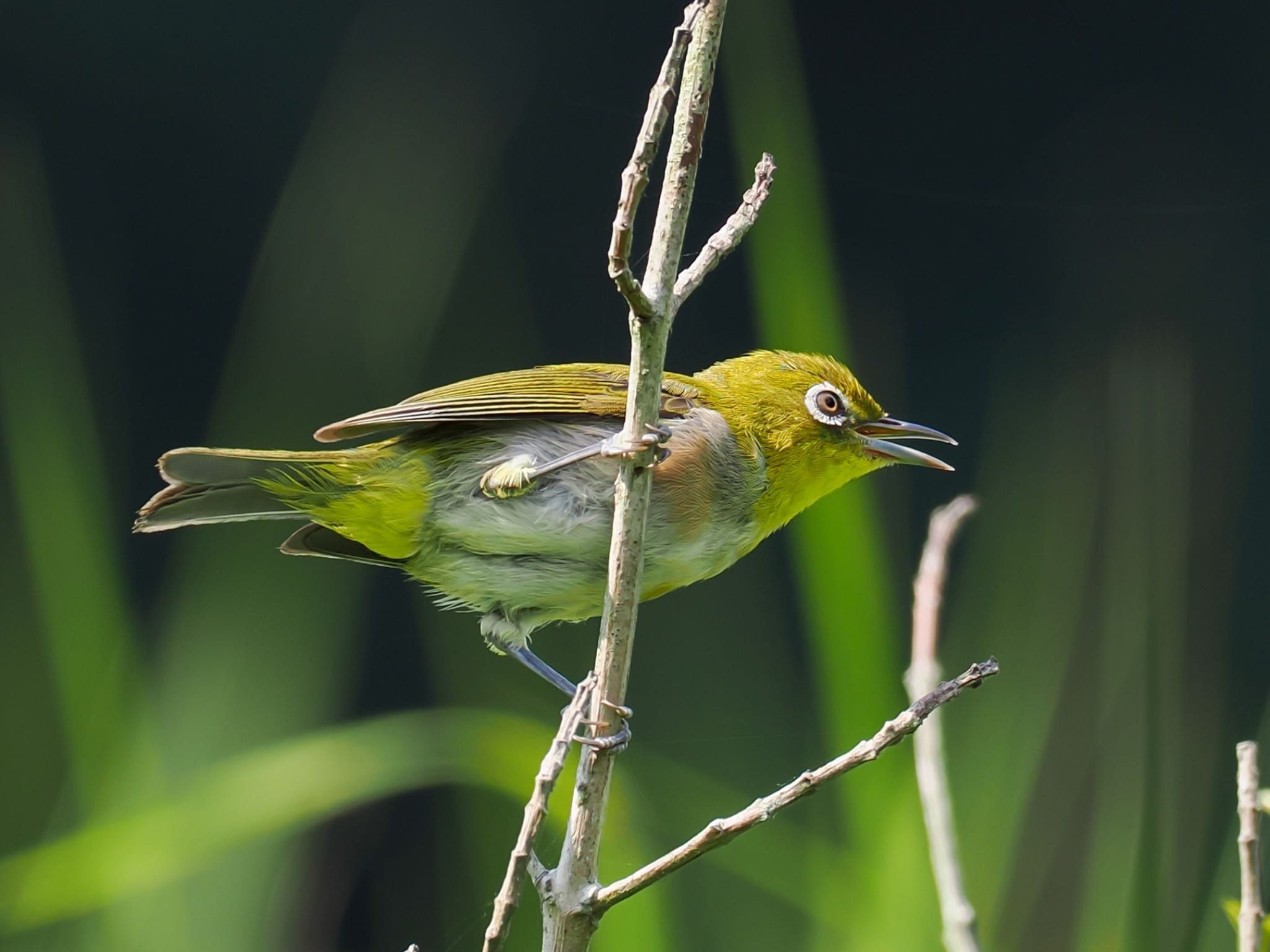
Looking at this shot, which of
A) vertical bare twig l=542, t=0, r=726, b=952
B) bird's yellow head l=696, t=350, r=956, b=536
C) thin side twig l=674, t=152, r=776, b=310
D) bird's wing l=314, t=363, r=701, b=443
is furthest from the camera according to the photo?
bird's yellow head l=696, t=350, r=956, b=536

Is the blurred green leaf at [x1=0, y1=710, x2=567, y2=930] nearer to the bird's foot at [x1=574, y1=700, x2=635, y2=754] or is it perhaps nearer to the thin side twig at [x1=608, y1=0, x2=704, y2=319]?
the bird's foot at [x1=574, y1=700, x2=635, y2=754]

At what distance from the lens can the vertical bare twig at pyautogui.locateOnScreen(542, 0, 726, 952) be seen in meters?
1.48

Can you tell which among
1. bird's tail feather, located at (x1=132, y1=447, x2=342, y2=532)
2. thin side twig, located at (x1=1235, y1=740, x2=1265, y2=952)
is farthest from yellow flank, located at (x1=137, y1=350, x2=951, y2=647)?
thin side twig, located at (x1=1235, y1=740, x2=1265, y2=952)

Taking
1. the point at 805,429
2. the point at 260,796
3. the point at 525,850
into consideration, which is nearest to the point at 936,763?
the point at 525,850

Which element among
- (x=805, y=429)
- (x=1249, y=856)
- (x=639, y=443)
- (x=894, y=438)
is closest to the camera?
(x=1249, y=856)

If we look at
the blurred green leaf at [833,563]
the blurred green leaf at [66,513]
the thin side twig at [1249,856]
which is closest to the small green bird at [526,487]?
the blurred green leaf at [833,563]

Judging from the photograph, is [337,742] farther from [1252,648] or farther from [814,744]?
[1252,648]

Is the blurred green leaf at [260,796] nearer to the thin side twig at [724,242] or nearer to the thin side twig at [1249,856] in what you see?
the thin side twig at [724,242]

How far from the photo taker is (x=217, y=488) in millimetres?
2322

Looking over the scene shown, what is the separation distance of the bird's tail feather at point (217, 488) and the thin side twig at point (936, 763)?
3.73 ft

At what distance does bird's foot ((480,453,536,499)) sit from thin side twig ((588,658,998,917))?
3.11 feet

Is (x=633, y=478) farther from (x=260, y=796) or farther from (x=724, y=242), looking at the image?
(x=260, y=796)

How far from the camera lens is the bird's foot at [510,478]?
86.3 inches

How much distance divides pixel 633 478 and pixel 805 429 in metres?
0.88
